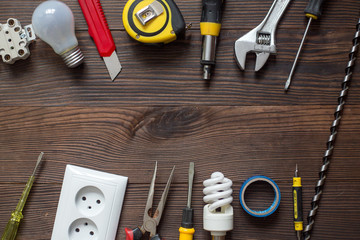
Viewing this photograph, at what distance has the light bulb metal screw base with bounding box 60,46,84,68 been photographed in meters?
0.93

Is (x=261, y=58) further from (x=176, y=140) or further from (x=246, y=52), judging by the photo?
(x=176, y=140)

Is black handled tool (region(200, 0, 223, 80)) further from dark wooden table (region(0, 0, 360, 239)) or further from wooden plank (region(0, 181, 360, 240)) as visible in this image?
wooden plank (region(0, 181, 360, 240))

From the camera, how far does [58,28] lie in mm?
899

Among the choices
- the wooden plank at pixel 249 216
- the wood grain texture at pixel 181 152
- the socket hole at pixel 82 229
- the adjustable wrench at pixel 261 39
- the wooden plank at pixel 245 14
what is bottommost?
the socket hole at pixel 82 229

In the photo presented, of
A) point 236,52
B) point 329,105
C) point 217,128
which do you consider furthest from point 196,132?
point 329,105

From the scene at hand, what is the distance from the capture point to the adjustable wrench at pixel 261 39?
3.09 ft

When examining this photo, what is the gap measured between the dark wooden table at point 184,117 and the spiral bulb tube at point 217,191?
0.05m

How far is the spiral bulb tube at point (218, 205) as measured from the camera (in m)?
0.88

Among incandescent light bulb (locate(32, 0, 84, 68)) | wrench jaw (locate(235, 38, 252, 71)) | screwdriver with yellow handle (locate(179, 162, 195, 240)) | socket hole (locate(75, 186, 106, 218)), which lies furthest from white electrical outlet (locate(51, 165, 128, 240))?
wrench jaw (locate(235, 38, 252, 71))

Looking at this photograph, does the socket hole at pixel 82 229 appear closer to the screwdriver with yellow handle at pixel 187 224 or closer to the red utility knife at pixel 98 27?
the screwdriver with yellow handle at pixel 187 224

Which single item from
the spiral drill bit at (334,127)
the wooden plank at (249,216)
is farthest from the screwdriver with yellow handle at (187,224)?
the spiral drill bit at (334,127)

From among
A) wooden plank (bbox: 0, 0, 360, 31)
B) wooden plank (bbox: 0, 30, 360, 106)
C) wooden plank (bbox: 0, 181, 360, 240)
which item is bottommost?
wooden plank (bbox: 0, 181, 360, 240)

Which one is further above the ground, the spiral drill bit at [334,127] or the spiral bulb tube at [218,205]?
the spiral drill bit at [334,127]

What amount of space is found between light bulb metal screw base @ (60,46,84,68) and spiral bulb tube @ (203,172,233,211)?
1.21 ft
